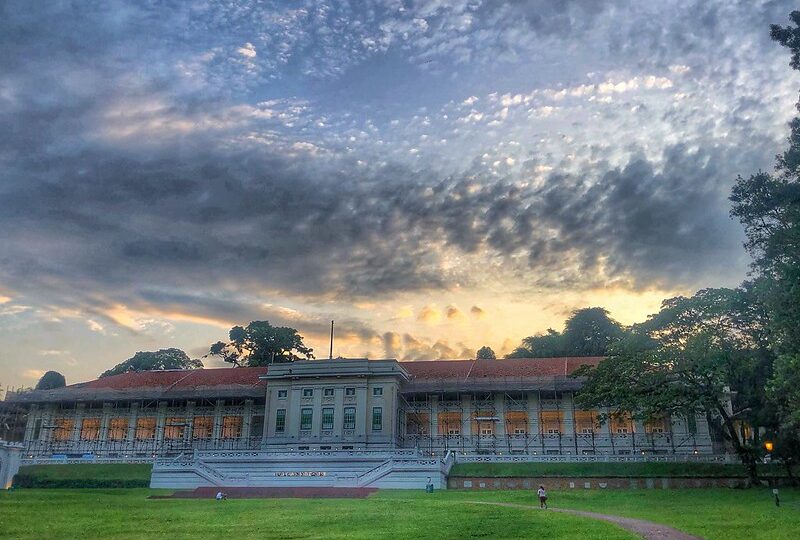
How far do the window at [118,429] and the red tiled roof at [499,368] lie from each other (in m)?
31.1

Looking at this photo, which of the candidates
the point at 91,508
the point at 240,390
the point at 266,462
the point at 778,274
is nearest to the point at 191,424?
the point at 240,390

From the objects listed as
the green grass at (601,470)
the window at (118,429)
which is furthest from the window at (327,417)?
the window at (118,429)

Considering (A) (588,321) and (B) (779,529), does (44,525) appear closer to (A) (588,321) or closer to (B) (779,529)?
(B) (779,529)

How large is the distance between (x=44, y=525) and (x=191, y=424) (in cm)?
4951

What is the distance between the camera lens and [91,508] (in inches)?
1345

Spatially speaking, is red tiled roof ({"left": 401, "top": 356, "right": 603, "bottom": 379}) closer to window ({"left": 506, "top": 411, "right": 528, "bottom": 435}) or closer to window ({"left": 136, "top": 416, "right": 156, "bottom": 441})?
window ({"left": 506, "top": 411, "right": 528, "bottom": 435})

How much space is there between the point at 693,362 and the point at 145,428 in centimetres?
5606

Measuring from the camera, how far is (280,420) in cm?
6988

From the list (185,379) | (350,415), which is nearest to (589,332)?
(350,415)

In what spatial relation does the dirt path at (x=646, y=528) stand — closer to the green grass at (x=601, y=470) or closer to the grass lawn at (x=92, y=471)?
the green grass at (x=601, y=470)

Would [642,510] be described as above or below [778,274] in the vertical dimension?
below

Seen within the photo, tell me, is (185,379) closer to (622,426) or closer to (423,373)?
(423,373)

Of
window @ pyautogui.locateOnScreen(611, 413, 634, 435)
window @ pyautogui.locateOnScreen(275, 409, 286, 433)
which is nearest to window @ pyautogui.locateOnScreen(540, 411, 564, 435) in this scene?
window @ pyautogui.locateOnScreen(611, 413, 634, 435)

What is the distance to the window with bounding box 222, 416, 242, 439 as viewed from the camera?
74000 mm
